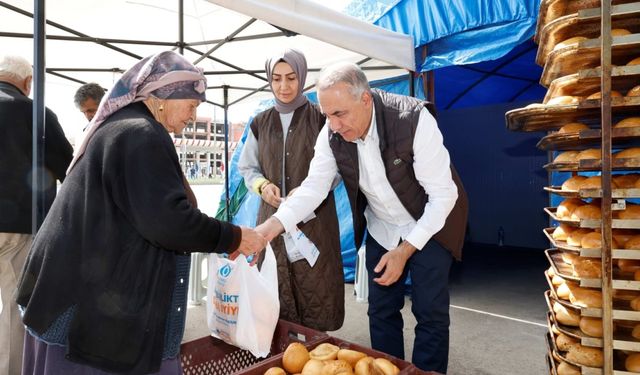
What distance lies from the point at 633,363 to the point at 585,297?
0.68 ft

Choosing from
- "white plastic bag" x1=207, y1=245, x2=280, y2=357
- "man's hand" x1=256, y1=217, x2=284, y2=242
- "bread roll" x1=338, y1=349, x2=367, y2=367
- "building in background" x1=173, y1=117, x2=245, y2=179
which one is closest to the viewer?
"bread roll" x1=338, y1=349, x2=367, y2=367

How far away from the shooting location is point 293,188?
2.25 meters

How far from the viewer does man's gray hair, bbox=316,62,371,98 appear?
1.65m

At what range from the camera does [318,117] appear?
2307mm

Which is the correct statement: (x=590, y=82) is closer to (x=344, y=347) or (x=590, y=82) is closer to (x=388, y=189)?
(x=388, y=189)

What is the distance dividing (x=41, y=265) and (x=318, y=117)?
4.84 ft

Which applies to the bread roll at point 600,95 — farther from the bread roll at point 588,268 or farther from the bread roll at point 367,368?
the bread roll at point 367,368

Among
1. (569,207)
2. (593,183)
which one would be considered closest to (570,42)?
(593,183)

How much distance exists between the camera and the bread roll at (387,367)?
137 centimetres

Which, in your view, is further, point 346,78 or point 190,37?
point 190,37

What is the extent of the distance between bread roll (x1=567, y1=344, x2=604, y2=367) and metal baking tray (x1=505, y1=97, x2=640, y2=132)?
709mm

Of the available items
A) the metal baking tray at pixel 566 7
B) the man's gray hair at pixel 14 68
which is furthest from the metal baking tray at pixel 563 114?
the man's gray hair at pixel 14 68

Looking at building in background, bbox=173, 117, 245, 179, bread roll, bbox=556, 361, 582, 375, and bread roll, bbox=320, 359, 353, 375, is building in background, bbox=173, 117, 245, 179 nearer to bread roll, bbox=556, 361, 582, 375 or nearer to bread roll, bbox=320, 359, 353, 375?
bread roll, bbox=320, 359, 353, 375

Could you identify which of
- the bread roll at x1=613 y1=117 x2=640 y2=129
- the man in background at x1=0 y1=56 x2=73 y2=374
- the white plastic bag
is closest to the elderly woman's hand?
the white plastic bag
